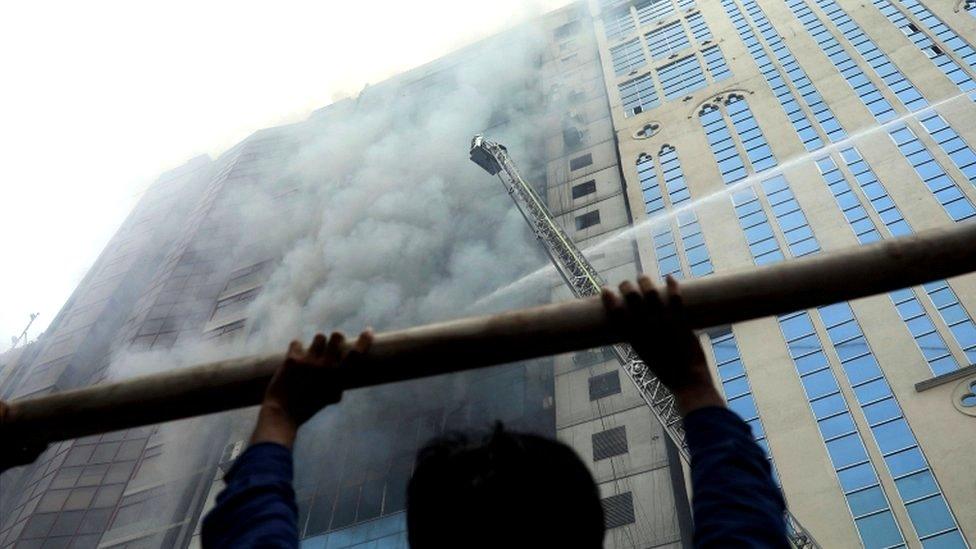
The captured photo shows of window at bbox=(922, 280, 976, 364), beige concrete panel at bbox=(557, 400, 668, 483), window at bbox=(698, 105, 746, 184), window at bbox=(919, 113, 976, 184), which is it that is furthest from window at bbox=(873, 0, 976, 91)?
beige concrete panel at bbox=(557, 400, 668, 483)

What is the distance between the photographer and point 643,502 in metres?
18.7

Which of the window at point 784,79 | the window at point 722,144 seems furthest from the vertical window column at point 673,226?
the window at point 784,79

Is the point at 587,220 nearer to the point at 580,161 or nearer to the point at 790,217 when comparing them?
the point at 580,161

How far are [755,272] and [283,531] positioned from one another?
1236 millimetres

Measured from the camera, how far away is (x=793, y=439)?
16500 mm

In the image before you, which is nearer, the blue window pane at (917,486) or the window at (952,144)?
the blue window pane at (917,486)

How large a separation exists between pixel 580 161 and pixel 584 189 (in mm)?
2233

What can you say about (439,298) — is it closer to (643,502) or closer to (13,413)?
(643,502)

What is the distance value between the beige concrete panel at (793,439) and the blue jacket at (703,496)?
51.0 ft

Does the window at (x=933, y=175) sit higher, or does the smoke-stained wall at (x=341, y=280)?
the window at (x=933, y=175)

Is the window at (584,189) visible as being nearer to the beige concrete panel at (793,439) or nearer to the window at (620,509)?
the beige concrete panel at (793,439)

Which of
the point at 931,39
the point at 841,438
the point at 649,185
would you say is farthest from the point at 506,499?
the point at 931,39

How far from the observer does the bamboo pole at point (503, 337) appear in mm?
1677

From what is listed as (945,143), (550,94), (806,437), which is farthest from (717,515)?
(550,94)
